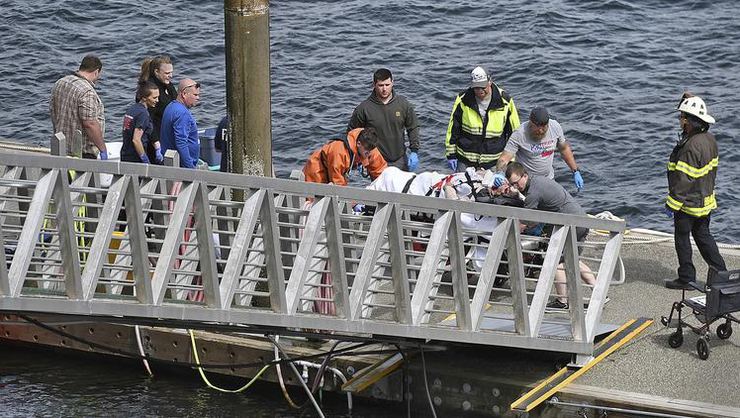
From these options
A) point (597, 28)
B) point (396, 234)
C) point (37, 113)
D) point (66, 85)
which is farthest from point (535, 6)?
point (396, 234)

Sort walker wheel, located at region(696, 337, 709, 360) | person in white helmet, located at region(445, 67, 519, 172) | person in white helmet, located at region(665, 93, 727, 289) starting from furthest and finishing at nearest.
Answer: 1. person in white helmet, located at region(445, 67, 519, 172)
2. person in white helmet, located at region(665, 93, 727, 289)
3. walker wheel, located at region(696, 337, 709, 360)

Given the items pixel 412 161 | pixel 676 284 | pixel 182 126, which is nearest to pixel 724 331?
pixel 676 284

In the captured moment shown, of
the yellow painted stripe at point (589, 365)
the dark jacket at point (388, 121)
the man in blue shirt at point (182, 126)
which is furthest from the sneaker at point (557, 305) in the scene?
the man in blue shirt at point (182, 126)

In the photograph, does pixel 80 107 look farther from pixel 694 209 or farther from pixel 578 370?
pixel 694 209

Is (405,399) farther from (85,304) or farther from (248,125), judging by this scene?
(85,304)

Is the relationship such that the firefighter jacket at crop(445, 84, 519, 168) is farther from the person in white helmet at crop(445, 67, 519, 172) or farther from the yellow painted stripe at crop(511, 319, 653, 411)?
the yellow painted stripe at crop(511, 319, 653, 411)

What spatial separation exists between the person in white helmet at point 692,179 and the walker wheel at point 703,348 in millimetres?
1125

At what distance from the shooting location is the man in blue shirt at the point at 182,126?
12.8 m

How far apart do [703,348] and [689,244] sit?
1581 millimetres

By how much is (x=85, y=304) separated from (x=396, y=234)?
225 centimetres

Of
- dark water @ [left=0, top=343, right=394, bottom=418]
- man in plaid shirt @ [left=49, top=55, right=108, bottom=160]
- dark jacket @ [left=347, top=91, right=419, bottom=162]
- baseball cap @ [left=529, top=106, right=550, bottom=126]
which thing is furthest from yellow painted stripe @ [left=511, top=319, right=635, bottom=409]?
man in plaid shirt @ [left=49, top=55, right=108, bottom=160]

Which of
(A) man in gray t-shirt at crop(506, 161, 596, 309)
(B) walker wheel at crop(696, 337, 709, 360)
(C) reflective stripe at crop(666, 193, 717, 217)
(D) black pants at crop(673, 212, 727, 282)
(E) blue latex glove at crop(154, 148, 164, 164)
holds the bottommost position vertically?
(B) walker wheel at crop(696, 337, 709, 360)

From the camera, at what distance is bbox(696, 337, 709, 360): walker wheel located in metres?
10.9

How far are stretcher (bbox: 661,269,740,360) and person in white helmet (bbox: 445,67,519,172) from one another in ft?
9.24
